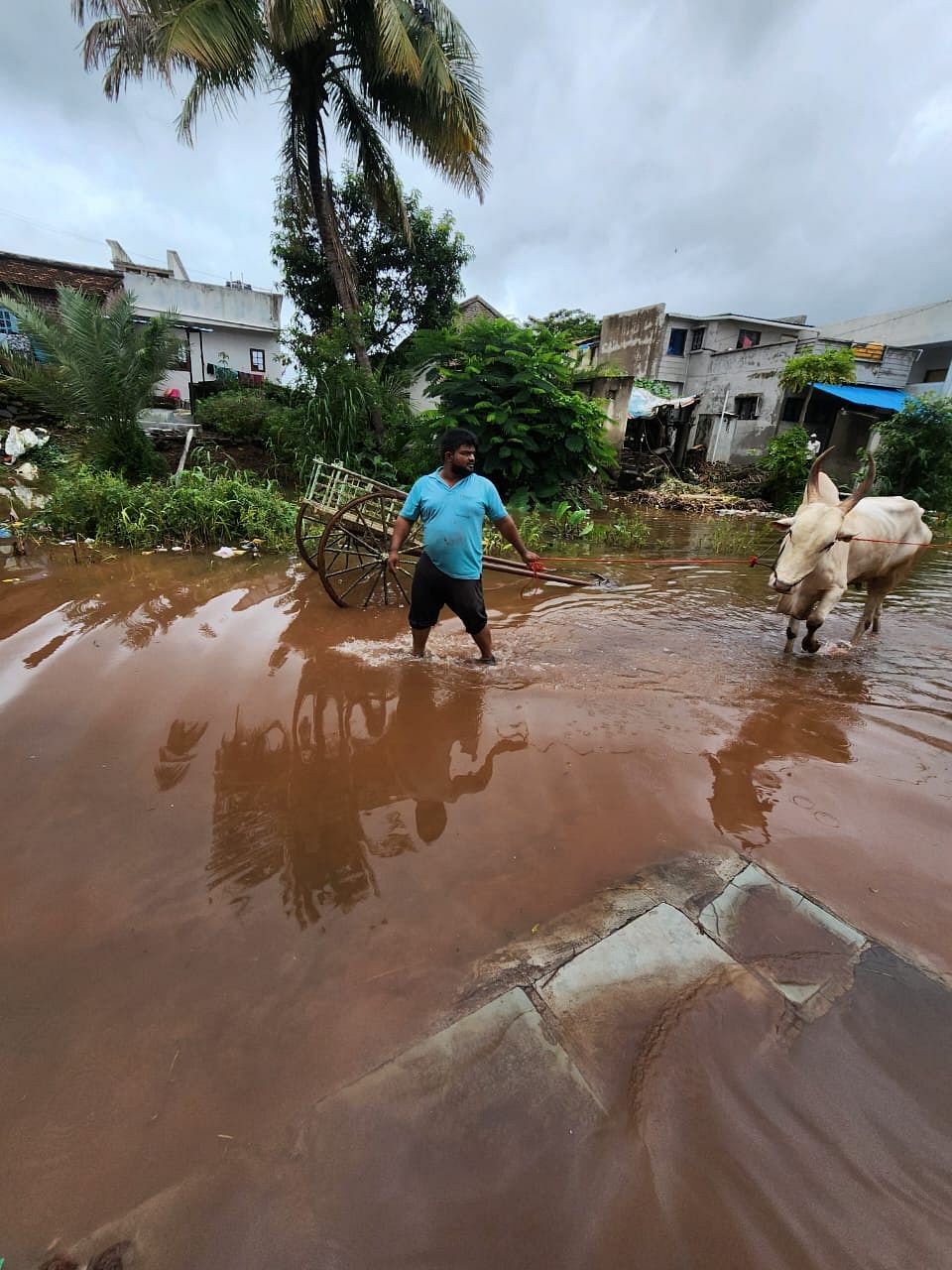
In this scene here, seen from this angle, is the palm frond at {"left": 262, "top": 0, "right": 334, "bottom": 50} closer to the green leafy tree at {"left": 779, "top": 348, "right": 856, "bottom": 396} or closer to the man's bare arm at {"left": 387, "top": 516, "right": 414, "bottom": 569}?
the man's bare arm at {"left": 387, "top": 516, "right": 414, "bottom": 569}

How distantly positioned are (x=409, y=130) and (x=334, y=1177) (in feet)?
47.3

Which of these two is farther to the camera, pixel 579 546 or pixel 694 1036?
pixel 579 546

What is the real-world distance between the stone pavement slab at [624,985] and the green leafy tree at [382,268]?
57.5 feet

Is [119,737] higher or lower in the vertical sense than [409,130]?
lower

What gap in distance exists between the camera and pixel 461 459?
13.4 ft

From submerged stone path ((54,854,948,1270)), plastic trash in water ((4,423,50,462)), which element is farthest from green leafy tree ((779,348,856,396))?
submerged stone path ((54,854,948,1270))

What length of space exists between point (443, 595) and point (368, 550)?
78.5 inches

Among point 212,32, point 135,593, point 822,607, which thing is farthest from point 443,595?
point 212,32

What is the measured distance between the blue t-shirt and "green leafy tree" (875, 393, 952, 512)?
15.0 m

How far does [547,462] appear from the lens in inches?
474

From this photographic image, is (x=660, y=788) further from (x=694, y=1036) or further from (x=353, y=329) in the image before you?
(x=353, y=329)

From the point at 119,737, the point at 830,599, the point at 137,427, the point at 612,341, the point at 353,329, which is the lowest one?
the point at 119,737

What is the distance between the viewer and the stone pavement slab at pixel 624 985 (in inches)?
68.3

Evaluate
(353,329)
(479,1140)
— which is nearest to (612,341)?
(353,329)
